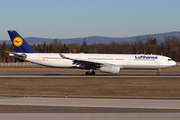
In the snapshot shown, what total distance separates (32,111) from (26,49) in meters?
29.4

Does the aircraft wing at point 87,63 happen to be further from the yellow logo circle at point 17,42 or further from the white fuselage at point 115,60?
the yellow logo circle at point 17,42

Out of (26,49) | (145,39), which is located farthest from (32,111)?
(145,39)

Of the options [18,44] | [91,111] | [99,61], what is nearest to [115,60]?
[99,61]

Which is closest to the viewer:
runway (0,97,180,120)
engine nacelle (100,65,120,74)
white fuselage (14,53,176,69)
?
runway (0,97,180,120)

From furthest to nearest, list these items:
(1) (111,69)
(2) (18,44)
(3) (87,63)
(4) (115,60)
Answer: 1. (2) (18,44)
2. (4) (115,60)
3. (3) (87,63)
4. (1) (111,69)

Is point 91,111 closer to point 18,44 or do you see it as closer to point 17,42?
point 18,44

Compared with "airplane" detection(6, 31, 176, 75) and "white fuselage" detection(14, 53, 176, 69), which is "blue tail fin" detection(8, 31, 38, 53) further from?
"white fuselage" detection(14, 53, 176, 69)

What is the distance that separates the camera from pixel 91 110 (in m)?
12.7

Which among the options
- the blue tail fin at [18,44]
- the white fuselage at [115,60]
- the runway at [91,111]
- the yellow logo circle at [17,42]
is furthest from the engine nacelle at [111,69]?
the runway at [91,111]

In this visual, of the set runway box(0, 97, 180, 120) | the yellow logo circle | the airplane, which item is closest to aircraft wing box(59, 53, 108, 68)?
the airplane

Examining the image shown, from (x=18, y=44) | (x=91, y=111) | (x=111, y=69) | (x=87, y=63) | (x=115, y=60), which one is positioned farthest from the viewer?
(x=18, y=44)

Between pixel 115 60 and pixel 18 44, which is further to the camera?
pixel 18 44

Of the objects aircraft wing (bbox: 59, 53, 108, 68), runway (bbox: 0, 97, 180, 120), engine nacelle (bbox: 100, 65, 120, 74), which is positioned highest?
aircraft wing (bbox: 59, 53, 108, 68)

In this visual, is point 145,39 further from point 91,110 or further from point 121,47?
point 91,110
